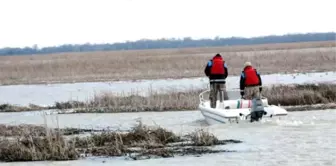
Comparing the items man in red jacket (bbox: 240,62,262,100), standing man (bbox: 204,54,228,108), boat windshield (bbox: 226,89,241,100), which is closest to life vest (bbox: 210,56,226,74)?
standing man (bbox: 204,54,228,108)

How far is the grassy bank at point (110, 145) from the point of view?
574 inches

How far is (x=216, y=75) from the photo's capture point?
20.5 m

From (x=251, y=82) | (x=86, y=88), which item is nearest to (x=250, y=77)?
(x=251, y=82)

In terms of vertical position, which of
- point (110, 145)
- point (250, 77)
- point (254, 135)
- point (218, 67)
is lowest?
point (254, 135)

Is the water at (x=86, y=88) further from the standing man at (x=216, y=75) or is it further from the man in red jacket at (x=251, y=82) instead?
the man in red jacket at (x=251, y=82)

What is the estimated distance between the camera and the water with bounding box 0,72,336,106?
33.6 metres

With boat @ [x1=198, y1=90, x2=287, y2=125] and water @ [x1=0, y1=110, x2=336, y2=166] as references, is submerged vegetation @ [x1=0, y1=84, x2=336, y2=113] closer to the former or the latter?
water @ [x1=0, y1=110, x2=336, y2=166]

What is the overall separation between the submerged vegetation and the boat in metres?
3.84

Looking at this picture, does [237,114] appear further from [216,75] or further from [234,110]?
[216,75]

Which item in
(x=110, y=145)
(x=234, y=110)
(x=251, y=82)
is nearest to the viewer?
(x=110, y=145)

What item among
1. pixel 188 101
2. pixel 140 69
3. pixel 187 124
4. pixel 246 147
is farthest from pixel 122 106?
pixel 140 69

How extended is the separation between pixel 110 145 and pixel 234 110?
13.4ft

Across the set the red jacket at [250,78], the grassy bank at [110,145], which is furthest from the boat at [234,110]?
the grassy bank at [110,145]

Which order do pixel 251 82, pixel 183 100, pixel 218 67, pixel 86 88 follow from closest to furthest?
pixel 251 82, pixel 218 67, pixel 183 100, pixel 86 88
